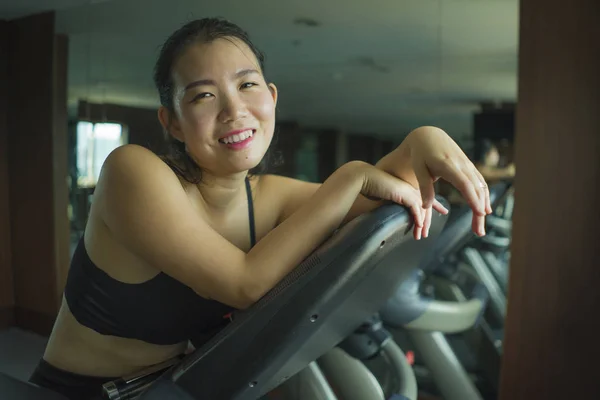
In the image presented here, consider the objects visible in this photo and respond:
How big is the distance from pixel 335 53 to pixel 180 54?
33 centimetres

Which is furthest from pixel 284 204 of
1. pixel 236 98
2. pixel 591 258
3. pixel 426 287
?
pixel 426 287

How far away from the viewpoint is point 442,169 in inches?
24.5

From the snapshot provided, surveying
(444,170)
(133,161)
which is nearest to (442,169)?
(444,170)

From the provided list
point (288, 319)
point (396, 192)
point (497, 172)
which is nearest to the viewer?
point (288, 319)

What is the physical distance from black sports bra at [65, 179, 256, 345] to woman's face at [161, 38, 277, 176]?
0.51 feet

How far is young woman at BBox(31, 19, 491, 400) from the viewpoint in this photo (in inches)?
23.3

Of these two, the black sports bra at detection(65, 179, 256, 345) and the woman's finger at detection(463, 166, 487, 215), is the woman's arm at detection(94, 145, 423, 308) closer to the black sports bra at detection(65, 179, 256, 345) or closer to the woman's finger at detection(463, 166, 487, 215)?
the black sports bra at detection(65, 179, 256, 345)

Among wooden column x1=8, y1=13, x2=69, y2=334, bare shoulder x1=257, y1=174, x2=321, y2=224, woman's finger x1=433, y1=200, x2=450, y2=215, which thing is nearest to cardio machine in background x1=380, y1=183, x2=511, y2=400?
woman's finger x1=433, y1=200, x2=450, y2=215

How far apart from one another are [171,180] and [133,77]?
22cm

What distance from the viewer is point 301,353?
656mm

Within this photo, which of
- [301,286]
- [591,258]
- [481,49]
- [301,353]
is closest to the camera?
[301,286]

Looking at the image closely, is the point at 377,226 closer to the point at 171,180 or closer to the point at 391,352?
the point at 171,180

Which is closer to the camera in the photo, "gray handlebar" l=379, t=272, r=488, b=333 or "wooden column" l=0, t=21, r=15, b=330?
"wooden column" l=0, t=21, r=15, b=330

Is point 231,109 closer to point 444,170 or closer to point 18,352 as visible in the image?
point 444,170
